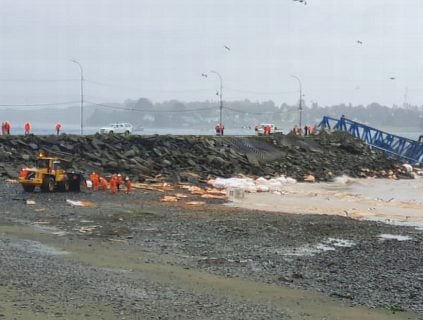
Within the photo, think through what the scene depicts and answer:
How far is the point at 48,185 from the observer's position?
87.9ft

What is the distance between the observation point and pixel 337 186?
136ft

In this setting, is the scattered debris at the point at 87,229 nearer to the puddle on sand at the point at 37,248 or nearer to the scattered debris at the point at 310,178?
the puddle on sand at the point at 37,248

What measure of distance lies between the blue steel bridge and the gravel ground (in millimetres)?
42123

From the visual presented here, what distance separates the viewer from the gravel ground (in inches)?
365

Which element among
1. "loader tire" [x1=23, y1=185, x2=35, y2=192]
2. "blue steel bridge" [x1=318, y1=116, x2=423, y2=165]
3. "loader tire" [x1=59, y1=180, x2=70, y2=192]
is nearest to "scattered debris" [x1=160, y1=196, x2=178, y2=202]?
"loader tire" [x1=59, y1=180, x2=70, y2=192]

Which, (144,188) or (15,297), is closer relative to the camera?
(15,297)

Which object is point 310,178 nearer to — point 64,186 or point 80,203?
point 64,186

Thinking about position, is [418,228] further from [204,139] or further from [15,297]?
[204,139]

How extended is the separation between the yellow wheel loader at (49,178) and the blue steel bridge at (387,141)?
40.3 meters

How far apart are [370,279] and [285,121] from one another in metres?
124

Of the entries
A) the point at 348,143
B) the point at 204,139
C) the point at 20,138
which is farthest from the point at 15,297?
the point at 348,143

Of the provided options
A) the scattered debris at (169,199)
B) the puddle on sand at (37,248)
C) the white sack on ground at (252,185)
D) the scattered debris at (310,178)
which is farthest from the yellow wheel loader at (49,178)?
the scattered debris at (310,178)

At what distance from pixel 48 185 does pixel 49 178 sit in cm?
32

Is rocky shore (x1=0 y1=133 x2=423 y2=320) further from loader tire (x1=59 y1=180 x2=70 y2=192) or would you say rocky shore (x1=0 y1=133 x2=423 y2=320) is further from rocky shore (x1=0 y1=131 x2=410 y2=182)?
rocky shore (x1=0 y1=131 x2=410 y2=182)
